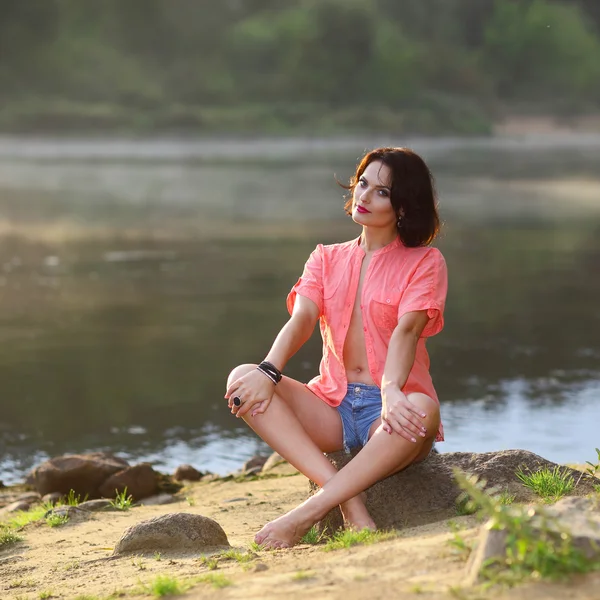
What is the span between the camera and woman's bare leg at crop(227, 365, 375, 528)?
3869 millimetres

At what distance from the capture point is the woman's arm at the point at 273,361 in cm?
391

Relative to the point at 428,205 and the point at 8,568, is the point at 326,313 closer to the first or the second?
the point at 428,205

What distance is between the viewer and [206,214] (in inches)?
909

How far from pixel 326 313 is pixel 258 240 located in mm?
14267

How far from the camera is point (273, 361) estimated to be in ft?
13.1

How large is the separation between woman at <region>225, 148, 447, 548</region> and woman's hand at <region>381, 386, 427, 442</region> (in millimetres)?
45

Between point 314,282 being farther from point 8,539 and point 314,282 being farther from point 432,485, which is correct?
point 8,539

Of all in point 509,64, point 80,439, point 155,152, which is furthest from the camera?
point 509,64

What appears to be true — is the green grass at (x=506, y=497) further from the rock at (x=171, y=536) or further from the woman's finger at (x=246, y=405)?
the rock at (x=171, y=536)

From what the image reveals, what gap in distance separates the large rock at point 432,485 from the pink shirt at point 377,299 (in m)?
0.17

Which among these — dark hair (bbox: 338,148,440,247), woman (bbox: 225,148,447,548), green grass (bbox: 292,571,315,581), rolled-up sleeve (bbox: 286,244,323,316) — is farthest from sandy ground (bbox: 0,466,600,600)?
dark hair (bbox: 338,148,440,247)

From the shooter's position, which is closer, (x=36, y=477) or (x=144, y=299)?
(x=36, y=477)

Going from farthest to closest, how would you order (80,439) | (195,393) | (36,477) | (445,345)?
(445,345) < (195,393) < (80,439) < (36,477)

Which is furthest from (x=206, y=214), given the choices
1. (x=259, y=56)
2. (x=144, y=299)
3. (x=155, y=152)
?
(x=259, y=56)
